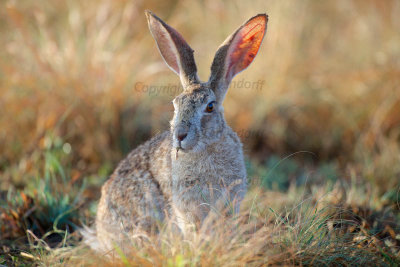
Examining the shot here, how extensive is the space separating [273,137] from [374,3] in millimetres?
4711

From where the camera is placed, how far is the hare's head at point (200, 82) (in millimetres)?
3361

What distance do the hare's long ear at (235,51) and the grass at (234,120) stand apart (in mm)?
1026

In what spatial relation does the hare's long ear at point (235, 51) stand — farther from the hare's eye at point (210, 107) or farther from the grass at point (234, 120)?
the grass at point (234, 120)

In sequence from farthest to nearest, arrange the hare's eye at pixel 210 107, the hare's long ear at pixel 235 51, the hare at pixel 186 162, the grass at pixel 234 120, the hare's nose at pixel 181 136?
the grass at pixel 234 120
the hare's long ear at pixel 235 51
the hare's eye at pixel 210 107
the hare at pixel 186 162
the hare's nose at pixel 181 136

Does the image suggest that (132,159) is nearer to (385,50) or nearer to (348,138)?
(348,138)

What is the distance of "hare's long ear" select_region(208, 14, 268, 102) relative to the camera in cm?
367

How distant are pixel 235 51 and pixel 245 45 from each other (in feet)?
0.37

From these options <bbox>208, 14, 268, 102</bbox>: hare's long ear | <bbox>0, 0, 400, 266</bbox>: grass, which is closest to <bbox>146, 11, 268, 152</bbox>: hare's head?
<bbox>208, 14, 268, 102</bbox>: hare's long ear

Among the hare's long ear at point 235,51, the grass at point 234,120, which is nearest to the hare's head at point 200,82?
the hare's long ear at point 235,51

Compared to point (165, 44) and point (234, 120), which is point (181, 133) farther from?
point (234, 120)

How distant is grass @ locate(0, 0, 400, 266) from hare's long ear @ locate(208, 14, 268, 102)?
103cm

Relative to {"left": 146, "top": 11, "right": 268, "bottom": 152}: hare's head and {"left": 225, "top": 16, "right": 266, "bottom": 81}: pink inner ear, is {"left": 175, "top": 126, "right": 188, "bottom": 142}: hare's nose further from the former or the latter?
{"left": 225, "top": 16, "right": 266, "bottom": 81}: pink inner ear

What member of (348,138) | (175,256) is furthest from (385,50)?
(175,256)

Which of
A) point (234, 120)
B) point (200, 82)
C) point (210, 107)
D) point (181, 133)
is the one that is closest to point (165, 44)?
point (200, 82)
